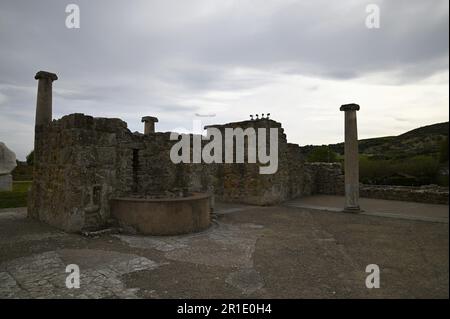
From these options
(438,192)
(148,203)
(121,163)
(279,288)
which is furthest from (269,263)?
(438,192)

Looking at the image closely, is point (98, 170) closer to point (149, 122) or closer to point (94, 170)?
point (94, 170)

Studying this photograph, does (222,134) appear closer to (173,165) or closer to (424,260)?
(173,165)

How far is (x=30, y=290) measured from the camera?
3.81 m

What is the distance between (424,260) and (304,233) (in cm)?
267

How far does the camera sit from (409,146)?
38219 millimetres

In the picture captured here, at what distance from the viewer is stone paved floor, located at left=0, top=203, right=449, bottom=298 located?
3.87 meters

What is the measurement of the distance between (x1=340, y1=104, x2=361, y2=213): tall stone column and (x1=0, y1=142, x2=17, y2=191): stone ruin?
15951 mm

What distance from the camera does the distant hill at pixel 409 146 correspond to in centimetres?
3196

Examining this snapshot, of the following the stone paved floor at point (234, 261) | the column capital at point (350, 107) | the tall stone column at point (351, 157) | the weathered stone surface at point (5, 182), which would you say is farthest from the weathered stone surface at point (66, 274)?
the weathered stone surface at point (5, 182)

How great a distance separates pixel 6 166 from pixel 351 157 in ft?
54.5

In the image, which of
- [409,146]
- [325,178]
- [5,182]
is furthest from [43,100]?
[409,146]

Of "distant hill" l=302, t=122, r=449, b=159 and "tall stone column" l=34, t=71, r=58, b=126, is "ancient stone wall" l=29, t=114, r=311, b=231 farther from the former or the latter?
"distant hill" l=302, t=122, r=449, b=159

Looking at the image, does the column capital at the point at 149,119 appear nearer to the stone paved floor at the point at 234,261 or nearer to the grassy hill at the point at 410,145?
the stone paved floor at the point at 234,261

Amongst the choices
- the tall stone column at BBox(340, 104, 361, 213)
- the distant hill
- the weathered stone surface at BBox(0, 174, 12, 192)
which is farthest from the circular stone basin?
the distant hill
